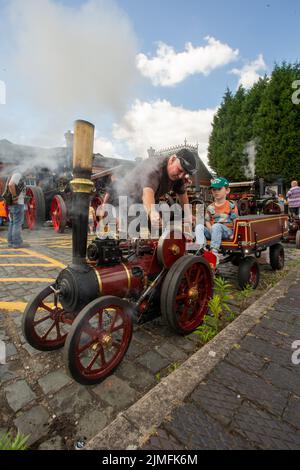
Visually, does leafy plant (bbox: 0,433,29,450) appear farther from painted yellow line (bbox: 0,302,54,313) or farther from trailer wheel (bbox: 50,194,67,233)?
trailer wheel (bbox: 50,194,67,233)

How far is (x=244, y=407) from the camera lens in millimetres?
1496

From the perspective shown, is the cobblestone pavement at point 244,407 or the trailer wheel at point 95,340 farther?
the trailer wheel at point 95,340

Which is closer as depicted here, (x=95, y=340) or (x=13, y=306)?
(x=95, y=340)

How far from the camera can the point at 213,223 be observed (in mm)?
3803

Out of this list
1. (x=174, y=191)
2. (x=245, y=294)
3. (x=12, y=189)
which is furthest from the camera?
(x=12, y=189)

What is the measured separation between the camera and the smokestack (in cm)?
155

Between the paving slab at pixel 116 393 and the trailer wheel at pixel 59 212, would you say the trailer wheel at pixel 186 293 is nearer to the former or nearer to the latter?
the paving slab at pixel 116 393

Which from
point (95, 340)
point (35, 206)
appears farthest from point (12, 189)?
point (95, 340)

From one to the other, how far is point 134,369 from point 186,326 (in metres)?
0.67

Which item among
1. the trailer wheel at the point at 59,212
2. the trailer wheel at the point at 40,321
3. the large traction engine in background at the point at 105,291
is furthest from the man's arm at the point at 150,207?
the trailer wheel at the point at 59,212

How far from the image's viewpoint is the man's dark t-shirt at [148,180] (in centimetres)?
242

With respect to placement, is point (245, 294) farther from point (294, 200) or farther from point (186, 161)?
point (294, 200)

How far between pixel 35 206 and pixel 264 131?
668 inches
